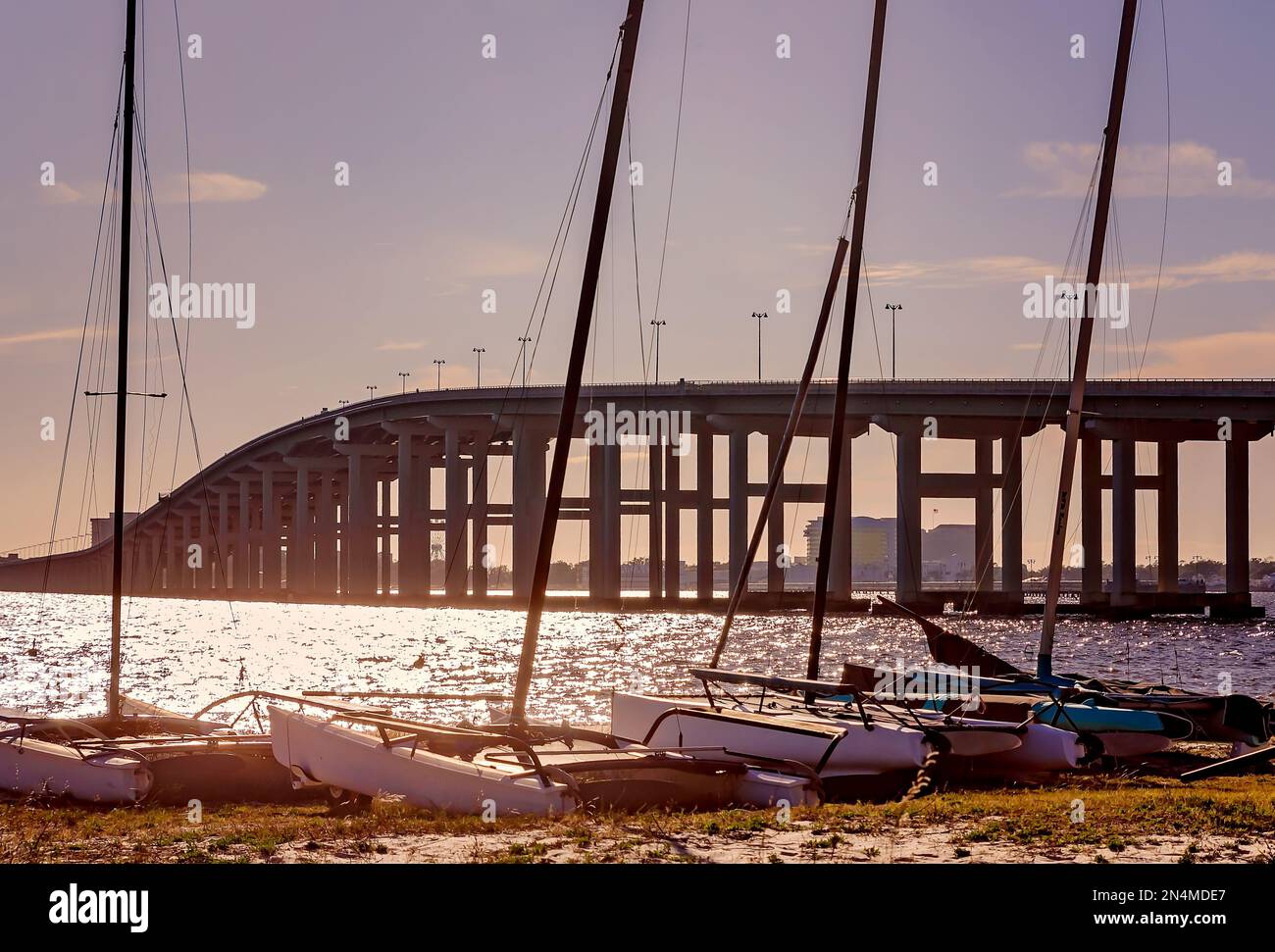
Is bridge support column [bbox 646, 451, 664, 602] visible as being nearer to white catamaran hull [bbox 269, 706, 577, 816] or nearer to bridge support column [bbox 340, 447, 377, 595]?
bridge support column [bbox 340, 447, 377, 595]

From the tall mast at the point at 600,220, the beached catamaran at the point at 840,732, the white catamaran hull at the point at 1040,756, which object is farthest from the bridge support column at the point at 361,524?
the white catamaran hull at the point at 1040,756

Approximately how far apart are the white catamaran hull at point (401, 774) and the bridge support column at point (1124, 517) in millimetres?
84646

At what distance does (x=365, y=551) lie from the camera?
126250mm

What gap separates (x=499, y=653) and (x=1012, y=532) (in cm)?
4813

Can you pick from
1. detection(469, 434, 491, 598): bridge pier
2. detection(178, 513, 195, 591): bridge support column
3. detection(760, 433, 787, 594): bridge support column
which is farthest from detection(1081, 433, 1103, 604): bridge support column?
detection(178, 513, 195, 591): bridge support column

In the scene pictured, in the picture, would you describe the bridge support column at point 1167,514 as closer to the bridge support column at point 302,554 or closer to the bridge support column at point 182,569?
the bridge support column at point 302,554

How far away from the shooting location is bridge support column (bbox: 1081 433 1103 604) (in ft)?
326

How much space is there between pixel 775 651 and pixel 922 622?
32143 mm

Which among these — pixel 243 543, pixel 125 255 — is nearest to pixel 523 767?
pixel 125 255

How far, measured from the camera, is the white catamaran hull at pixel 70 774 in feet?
54.1

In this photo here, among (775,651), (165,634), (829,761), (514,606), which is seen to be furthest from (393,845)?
(514,606)

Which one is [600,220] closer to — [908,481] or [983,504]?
[908,481]

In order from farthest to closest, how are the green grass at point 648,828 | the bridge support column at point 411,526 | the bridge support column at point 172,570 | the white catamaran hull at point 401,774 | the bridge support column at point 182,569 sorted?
the bridge support column at point 182,569, the bridge support column at point 172,570, the bridge support column at point 411,526, the white catamaran hull at point 401,774, the green grass at point 648,828

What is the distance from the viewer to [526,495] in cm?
10044
